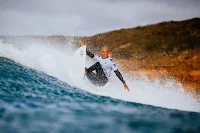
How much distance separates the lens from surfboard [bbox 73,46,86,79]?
19.2 ft

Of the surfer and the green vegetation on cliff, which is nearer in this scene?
the surfer

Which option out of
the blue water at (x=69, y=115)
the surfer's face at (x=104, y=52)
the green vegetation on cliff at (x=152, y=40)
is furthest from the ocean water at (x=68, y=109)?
the green vegetation on cliff at (x=152, y=40)

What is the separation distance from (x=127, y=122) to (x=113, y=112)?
1.71ft

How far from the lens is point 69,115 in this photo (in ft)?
11.5

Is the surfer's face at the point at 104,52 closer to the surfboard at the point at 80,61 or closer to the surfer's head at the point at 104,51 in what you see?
the surfer's head at the point at 104,51

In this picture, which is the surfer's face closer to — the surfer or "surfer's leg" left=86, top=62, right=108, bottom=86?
the surfer

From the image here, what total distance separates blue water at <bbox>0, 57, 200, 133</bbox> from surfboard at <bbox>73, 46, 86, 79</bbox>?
67 centimetres

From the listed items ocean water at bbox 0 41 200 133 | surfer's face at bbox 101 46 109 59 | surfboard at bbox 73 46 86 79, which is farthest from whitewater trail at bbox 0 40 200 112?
surfer's face at bbox 101 46 109 59

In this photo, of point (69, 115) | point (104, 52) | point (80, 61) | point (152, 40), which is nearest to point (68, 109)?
point (69, 115)

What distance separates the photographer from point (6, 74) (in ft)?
19.0

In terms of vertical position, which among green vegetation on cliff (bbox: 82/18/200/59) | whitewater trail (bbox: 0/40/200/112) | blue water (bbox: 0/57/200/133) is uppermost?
green vegetation on cliff (bbox: 82/18/200/59)

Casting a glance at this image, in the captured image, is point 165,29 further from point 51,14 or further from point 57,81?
point 57,81

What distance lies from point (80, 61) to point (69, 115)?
2671 mm

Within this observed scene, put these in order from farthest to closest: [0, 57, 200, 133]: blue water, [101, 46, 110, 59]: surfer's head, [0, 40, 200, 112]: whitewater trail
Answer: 1. [0, 40, 200, 112]: whitewater trail
2. [101, 46, 110, 59]: surfer's head
3. [0, 57, 200, 133]: blue water
